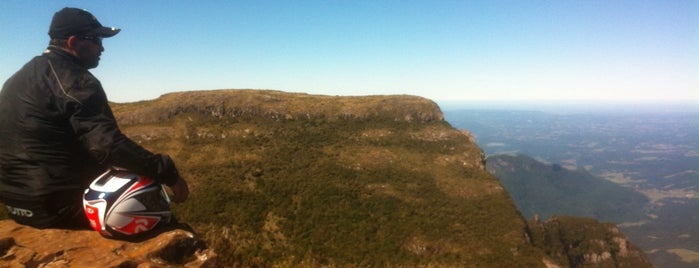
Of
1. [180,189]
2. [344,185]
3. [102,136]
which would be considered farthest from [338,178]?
[102,136]

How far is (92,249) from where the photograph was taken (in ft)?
19.9

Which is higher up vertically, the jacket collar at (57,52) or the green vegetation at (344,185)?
the jacket collar at (57,52)

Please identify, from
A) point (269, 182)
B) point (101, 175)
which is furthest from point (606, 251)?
point (101, 175)

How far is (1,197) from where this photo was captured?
645 centimetres

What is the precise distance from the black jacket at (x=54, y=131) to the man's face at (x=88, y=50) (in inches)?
5.7

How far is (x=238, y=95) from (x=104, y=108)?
15477 centimetres

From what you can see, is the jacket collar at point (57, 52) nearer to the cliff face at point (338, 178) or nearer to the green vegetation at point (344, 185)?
the green vegetation at point (344, 185)

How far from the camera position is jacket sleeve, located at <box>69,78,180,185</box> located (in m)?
5.31

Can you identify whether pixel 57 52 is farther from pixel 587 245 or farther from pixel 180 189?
pixel 587 245

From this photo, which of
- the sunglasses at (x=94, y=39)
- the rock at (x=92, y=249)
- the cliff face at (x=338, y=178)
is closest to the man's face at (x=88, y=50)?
the sunglasses at (x=94, y=39)

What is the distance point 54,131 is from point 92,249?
206 centimetres

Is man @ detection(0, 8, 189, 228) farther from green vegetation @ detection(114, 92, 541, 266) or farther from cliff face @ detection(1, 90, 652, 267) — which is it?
cliff face @ detection(1, 90, 652, 267)

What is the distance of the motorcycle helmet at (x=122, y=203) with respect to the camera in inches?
233

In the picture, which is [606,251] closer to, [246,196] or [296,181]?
[296,181]
